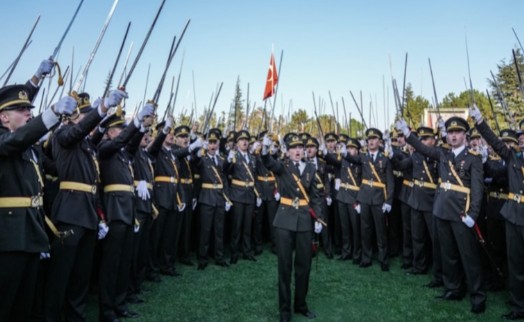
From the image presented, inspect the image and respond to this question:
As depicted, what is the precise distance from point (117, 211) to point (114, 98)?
70.6 inches

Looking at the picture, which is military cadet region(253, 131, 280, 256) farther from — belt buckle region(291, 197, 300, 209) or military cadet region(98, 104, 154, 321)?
military cadet region(98, 104, 154, 321)

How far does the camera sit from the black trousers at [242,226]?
339 inches

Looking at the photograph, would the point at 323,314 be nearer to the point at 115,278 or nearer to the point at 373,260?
the point at 115,278

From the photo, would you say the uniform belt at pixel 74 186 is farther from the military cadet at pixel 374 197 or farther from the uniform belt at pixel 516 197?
the military cadet at pixel 374 197

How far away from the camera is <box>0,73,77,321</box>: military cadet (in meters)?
3.01

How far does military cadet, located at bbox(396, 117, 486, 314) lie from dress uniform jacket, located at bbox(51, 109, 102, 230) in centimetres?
460

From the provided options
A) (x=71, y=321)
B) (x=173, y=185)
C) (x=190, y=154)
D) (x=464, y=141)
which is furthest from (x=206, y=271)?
(x=464, y=141)

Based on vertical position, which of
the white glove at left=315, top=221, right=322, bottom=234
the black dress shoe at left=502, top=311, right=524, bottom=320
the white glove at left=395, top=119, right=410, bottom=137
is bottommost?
the black dress shoe at left=502, top=311, right=524, bottom=320

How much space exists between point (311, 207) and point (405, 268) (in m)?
3.46

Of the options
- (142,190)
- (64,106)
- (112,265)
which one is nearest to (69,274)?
(112,265)

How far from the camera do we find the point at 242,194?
8727 mm

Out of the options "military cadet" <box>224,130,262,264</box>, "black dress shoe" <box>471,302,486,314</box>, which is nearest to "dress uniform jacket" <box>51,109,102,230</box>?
"military cadet" <box>224,130,262,264</box>

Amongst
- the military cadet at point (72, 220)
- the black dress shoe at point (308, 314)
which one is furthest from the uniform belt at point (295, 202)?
the military cadet at point (72, 220)

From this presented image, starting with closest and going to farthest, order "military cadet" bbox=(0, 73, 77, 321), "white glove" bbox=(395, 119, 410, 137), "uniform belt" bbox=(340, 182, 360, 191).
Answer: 1. "military cadet" bbox=(0, 73, 77, 321)
2. "white glove" bbox=(395, 119, 410, 137)
3. "uniform belt" bbox=(340, 182, 360, 191)
